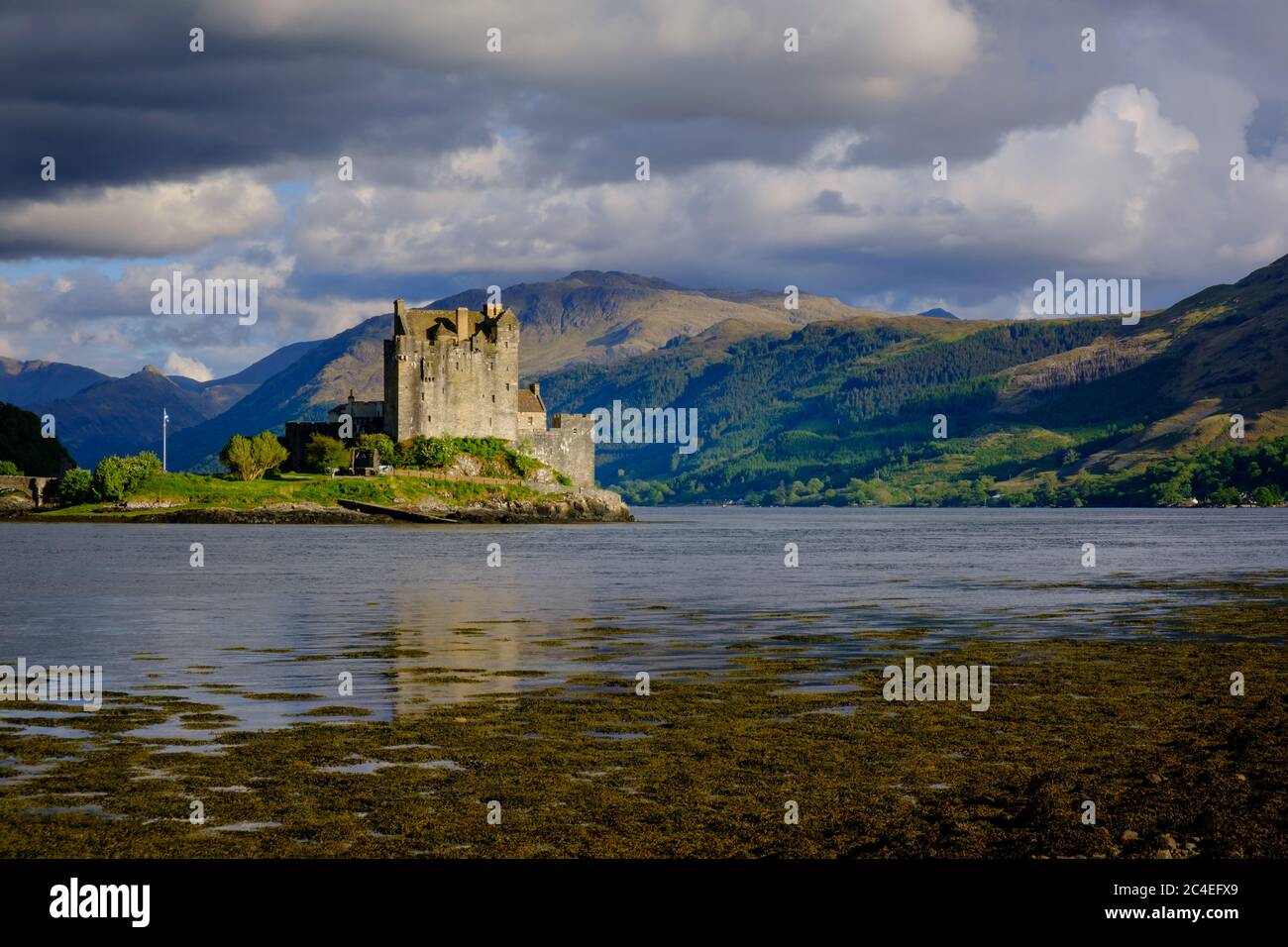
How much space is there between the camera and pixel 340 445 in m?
160

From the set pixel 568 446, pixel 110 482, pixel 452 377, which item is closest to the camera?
pixel 110 482

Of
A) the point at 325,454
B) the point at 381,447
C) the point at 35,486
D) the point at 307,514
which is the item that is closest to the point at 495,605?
the point at 307,514

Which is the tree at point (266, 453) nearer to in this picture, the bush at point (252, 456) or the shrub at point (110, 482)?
the bush at point (252, 456)

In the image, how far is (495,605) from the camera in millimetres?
49438

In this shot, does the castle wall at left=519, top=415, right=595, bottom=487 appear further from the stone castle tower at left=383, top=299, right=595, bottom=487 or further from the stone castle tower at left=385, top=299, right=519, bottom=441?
the stone castle tower at left=385, top=299, right=519, bottom=441

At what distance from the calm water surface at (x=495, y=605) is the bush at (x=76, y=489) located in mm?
51072

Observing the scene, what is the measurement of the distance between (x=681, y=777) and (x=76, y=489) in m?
146

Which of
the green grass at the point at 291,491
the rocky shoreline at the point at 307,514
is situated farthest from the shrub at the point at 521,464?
the green grass at the point at 291,491

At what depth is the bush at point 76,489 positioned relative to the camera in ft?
495

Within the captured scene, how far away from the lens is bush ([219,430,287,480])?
158 metres

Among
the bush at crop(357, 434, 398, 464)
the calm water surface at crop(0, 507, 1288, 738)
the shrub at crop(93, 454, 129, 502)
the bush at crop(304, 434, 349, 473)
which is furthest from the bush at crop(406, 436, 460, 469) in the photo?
the calm water surface at crop(0, 507, 1288, 738)

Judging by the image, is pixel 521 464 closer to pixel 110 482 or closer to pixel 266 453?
pixel 266 453
